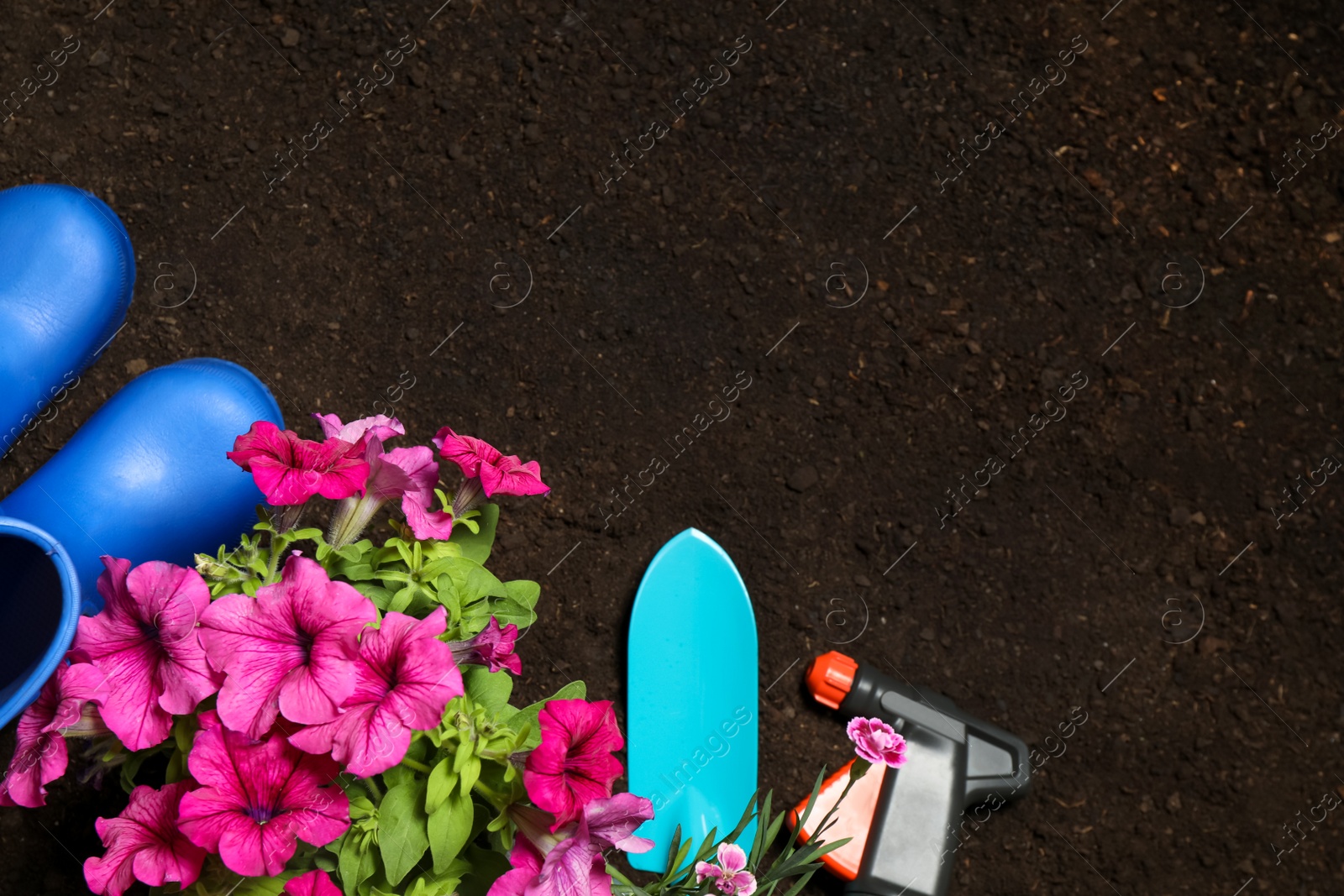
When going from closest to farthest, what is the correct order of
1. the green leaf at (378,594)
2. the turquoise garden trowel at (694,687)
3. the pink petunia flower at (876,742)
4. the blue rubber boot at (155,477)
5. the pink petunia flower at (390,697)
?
the pink petunia flower at (390,697) → the green leaf at (378,594) → the pink petunia flower at (876,742) → the blue rubber boot at (155,477) → the turquoise garden trowel at (694,687)

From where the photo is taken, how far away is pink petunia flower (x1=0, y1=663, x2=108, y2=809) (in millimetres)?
784

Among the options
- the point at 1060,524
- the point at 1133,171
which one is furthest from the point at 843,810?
the point at 1133,171

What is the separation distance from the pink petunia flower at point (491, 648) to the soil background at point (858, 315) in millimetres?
717

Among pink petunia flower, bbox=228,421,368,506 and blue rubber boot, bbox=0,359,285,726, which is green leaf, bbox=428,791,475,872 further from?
blue rubber boot, bbox=0,359,285,726

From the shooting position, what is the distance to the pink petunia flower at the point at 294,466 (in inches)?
32.2

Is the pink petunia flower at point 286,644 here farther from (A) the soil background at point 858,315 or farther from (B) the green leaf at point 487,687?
(A) the soil background at point 858,315

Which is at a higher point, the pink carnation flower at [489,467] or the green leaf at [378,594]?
the pink carnation flower at [489,467]

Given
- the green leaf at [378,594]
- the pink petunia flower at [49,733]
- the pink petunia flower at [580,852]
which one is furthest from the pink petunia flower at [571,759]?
the pink petunia flower at [49,733]

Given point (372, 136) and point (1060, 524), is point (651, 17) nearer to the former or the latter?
point (372, 136)

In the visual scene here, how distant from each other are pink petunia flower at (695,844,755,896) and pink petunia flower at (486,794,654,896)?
0.93 ft

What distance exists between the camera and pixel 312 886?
0.79m

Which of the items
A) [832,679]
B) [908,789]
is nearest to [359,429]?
[832,679]

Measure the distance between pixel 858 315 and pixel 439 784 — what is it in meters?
1.13

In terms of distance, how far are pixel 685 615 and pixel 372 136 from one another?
985 millimetres
